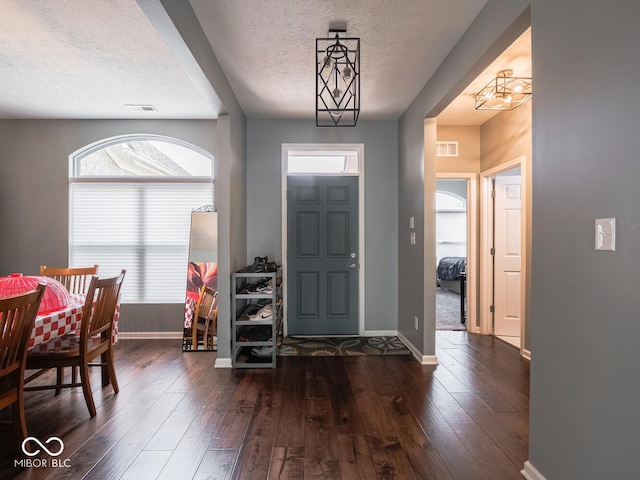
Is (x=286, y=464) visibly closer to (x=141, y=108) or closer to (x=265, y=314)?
(x=265, y=314)

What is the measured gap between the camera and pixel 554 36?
1.59 m

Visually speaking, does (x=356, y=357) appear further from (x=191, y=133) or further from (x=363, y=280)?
(x=191, y=133)

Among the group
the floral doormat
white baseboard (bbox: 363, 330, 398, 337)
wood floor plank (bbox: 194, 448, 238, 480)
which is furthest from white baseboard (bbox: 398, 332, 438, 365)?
wood floor plank (bbox: 194, 448, 238, 480)

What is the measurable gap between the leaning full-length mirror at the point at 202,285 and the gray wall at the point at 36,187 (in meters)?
1.61

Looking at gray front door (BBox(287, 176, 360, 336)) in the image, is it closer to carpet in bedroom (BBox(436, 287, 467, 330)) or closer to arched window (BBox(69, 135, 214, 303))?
arched window (BBox(69, 135, 214, 303))

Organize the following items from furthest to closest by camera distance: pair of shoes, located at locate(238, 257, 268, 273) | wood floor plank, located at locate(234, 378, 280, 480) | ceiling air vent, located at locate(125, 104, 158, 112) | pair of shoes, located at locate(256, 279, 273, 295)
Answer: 1. ceiling air vent, located at locate(125, 104, 158, 112)
2. pair of shoes, located at locate(238, 257, 268, 273)
3. pair of shoes, located at locate(256, 279, 273, 295)
4. wood floor plank, located at locate(234, 378, 280, 480)

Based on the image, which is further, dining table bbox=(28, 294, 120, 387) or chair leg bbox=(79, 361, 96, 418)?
chair leg bbox=(79, 361, 96, 418)

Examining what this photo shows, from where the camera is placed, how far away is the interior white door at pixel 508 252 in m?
4.41

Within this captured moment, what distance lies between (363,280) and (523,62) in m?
→ 2.75

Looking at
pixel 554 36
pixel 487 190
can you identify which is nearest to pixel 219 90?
pixel 554 36

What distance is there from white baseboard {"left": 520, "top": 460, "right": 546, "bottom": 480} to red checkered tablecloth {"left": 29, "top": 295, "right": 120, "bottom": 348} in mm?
2796

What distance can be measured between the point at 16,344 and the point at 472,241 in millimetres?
4520

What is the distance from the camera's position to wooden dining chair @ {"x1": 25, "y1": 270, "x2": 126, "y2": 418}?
2369mm

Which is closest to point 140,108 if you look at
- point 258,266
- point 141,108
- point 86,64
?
point 141,108
